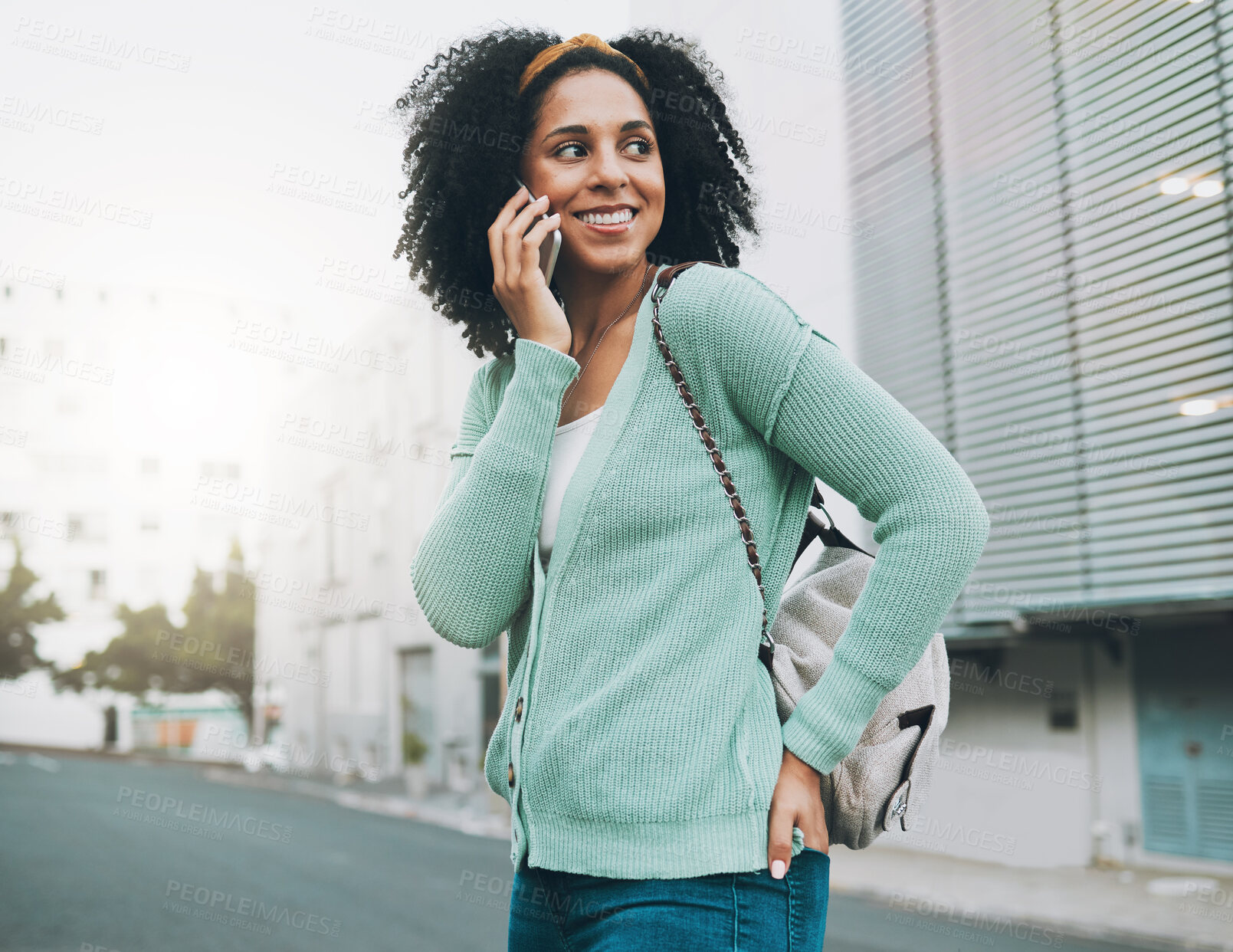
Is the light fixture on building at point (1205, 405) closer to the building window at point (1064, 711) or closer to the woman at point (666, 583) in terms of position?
the building window at point (1064, 711)

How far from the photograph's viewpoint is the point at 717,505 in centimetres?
128

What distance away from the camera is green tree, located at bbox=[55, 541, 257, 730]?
44.3 m

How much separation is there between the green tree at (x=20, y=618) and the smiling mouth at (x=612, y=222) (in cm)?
5122

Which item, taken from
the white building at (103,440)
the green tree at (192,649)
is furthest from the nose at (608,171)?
the white building at (103,440)

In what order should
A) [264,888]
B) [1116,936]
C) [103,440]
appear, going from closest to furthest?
1. [1116,936]
2. [264,888]
3. [103,440]

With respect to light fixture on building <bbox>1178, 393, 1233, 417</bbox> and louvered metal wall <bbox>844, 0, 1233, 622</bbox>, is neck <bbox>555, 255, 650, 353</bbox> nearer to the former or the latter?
louvered metal wall <bbox>844, 0, 1233, 622</bbox>

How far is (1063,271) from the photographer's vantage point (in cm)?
986

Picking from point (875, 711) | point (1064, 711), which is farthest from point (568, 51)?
point (1064, 711)

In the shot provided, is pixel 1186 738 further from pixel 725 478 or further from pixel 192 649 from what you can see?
pixel 192 649

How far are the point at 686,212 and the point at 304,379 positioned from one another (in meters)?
34.8

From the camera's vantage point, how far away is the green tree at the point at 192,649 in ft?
145

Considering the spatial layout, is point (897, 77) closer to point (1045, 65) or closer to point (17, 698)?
point (1045, 65)

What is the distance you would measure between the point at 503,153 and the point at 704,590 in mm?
855

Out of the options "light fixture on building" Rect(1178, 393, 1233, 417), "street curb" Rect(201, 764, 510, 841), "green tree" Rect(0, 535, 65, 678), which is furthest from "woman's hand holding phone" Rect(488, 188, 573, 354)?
"green tree" Rect(0, 535, 65, 678)
